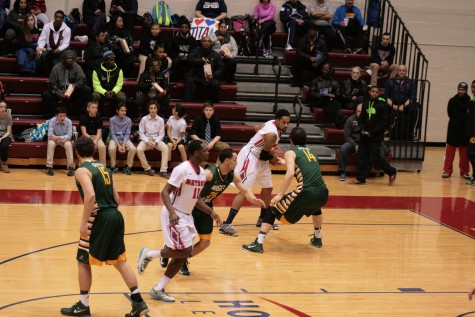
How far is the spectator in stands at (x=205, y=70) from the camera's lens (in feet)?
53.8

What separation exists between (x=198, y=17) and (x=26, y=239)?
9406 mm

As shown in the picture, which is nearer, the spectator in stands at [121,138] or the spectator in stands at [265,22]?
the spectator in stands at [121,138]

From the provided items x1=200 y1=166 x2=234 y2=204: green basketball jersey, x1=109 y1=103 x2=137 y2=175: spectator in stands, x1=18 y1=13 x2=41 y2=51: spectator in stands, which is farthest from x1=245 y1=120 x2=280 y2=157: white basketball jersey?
x1=18 y1=13 x2=41 y2=51: spectator in stands

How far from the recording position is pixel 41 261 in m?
8.95

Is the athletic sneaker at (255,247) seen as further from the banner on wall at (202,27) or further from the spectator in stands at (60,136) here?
the banner on wall at (202,27)

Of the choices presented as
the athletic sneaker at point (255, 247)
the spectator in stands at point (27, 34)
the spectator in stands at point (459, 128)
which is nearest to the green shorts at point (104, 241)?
the athletic sneaker at point (255, 247)

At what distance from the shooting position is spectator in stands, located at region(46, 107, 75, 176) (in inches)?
566

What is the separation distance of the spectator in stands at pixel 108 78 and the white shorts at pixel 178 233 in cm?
821

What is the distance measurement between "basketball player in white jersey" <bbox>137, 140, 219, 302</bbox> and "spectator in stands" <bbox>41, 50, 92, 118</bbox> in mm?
7988

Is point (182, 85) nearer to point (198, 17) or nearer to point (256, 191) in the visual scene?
point (198, 17)

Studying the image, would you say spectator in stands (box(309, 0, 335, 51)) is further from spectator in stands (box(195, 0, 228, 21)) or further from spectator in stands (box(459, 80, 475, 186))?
spectator in stands (box(459, 80, 475, 186))

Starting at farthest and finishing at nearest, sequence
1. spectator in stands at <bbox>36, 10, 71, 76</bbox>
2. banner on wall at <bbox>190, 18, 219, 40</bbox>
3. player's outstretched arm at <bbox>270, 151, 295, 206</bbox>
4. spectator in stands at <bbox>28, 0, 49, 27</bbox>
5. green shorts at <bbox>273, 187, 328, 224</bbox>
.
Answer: banner on wall at <bbox>190, 18, 219, 40</bbox>
spectator in stands at <bbox>28, 0, 49, 27</bbox>
spectator in stands at <bbox>36, 10, 71, 76</bbox>
green shorts at <bbox>273, 187, 328, 224</bbox>
player's outstretched arm at <bbox>270, 151, 295, 206</bbox>

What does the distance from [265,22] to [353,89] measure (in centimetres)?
297

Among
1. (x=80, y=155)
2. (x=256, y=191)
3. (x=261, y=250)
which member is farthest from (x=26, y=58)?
(x=80, y=155)
